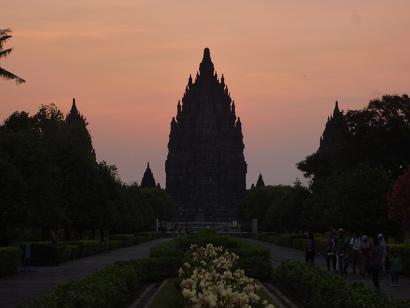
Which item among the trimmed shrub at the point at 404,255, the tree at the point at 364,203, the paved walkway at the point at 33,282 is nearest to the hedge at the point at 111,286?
the paved walkway at the point at 33,282

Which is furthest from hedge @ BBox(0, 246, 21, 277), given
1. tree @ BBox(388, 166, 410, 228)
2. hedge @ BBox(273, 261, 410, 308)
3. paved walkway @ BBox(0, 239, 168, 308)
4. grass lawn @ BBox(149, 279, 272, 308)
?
tree @ BBox(388, 166, 410, 228)

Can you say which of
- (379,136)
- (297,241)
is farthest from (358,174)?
(379,136)

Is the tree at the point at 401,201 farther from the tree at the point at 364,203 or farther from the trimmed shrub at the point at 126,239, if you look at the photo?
the trimmed shrub at the point at 126,239

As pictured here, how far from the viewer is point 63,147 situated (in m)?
71.2

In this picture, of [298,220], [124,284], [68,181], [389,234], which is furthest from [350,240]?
[298,220]

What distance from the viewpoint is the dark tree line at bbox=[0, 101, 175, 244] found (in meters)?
44.1

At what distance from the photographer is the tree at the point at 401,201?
40656 mm

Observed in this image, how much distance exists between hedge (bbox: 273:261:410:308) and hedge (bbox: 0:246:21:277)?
13.1 m

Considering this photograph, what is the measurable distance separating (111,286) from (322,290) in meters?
5.29

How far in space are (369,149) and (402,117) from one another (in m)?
4.61

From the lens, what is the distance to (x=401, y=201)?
40.8 meters

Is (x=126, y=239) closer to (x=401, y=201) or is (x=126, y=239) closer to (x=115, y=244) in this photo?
(x=115, y=244)

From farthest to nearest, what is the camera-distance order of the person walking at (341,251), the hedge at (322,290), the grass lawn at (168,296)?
1. the person walking at (341,251)
2. the grass lawn at (168,296)
3. the hedge at (322,290)

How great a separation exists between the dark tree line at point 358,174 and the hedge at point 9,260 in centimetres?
1915
